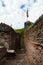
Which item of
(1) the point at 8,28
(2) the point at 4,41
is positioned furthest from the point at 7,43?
(1) the point at 8,28

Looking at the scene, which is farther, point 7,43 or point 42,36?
point 7,43

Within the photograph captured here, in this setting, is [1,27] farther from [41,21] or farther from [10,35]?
[41,21]

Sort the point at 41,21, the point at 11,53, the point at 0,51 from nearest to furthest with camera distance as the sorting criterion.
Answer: the point at 41,21 → the point at 0,51 → the point at 11,53

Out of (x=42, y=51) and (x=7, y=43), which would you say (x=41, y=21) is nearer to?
(x=42, y=51)

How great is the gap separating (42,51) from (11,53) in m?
7.96

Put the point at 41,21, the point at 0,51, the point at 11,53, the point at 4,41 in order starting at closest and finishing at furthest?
the point at 41,21
the point at 0,51
the point at 11,53
the point at 4,41

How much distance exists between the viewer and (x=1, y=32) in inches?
582

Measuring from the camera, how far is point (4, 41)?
1466 centimetres

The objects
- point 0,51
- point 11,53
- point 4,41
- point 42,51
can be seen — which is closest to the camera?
point 42,51

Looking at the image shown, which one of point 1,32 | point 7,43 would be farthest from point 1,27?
point 7,43

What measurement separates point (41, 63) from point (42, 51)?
0.41 m

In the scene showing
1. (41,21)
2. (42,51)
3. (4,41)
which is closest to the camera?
(42,51)

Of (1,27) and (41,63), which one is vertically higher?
(1,27)

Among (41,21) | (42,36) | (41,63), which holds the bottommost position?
(41,63)
